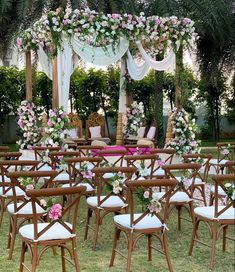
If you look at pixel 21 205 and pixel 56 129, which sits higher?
pixel 56 129

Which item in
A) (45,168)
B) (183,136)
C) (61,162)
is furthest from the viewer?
(183,136)

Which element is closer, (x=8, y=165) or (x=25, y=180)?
(x=25, y=180)

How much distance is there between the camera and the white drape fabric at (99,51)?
9938 mm

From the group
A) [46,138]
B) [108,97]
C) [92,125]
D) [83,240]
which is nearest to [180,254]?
[83,240]

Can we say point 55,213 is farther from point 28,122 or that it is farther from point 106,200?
point 28,122

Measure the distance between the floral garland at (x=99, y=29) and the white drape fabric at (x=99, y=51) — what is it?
0.78 feet

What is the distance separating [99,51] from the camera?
10.4 metres

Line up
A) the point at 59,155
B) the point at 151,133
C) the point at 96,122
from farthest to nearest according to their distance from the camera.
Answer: the point at 96,122 < the point at 151,133 < the point at 59,155

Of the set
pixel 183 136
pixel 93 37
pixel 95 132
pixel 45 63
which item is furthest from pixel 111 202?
pixel 95 132

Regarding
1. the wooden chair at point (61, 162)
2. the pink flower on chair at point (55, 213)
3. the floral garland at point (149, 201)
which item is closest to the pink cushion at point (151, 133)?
the wooden chair at point (61, 162)

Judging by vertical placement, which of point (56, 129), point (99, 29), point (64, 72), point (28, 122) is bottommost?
point (56, 129)

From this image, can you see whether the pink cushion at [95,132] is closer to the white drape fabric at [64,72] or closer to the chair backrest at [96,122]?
the chair backrest at [96,122]

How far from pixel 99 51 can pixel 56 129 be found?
7.21 ft

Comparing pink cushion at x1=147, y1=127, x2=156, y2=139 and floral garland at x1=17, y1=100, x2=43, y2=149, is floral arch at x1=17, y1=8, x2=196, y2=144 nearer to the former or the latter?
→ floral garland at x1=17, y1=100, x2=43, y2=149
